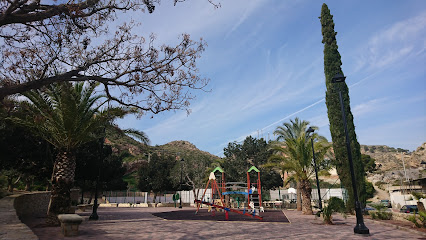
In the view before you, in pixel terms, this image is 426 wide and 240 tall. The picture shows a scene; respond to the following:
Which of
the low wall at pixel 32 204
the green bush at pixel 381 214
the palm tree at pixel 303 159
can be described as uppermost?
the palm tree at pixel 303 159

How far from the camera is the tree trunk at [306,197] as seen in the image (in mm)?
19734

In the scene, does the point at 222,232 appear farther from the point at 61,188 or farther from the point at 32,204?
the point at 32,204

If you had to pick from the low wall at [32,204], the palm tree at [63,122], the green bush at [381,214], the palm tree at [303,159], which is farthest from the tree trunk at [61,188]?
the green bush at [381,214]

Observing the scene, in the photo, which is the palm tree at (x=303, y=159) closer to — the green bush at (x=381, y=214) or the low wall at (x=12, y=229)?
the green bush at (x=381, y=214)

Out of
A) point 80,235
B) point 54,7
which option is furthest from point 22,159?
point 54,7

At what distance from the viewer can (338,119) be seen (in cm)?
2188

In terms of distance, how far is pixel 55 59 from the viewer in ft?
28.3

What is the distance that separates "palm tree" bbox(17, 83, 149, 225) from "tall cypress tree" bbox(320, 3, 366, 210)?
1768 centimetres

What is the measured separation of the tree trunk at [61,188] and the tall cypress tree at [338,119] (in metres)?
19.0

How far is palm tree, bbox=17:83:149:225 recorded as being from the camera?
11.4 metres

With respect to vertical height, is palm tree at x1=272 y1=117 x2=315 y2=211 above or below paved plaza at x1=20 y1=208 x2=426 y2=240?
above

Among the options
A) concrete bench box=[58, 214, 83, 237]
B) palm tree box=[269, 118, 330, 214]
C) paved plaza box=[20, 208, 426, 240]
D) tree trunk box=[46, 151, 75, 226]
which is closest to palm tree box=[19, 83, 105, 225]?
tree trunk box=[46, 151, 75, 226]

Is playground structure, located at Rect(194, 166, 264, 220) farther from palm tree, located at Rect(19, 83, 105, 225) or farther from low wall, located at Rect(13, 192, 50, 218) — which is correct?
low wall, located at Rect(13, 192, 50, 218)

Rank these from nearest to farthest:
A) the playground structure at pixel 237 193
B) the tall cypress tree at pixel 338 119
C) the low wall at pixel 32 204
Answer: the low wall at pixel 32 204 < the playground structure at pixel 237 193 < the tall cypress tree at pixel 338 119
